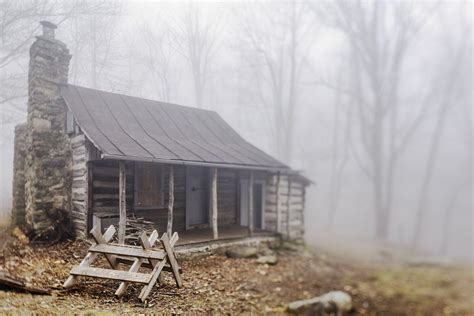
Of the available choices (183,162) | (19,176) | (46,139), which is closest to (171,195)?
(183,162)

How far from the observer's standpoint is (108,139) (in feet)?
15.2

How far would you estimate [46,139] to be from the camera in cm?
420

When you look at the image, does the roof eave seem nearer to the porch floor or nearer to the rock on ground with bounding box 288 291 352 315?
the porch floor

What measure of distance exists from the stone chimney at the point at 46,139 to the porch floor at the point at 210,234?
2.25 meters

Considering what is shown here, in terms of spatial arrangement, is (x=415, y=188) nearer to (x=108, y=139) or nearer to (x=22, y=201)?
(x=108, y=139)

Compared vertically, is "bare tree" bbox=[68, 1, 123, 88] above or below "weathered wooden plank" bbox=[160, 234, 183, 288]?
above

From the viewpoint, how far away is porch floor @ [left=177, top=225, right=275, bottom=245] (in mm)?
6051

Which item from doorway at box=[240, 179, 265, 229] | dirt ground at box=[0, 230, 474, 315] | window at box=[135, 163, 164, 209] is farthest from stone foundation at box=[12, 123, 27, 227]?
doorway at box=[240, 179, 265, 229]

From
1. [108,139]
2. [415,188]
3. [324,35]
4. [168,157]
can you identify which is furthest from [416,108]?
[108,139]

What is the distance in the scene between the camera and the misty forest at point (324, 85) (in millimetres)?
3377

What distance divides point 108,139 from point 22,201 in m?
1.45

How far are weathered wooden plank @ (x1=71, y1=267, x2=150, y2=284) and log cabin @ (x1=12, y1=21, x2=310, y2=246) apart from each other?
22.6 inches

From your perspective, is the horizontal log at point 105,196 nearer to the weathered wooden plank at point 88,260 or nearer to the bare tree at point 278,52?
the weathered wooden plank at point 88,260

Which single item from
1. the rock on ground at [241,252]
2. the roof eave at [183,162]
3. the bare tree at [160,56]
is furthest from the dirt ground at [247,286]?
the bare tree at [160,56]
